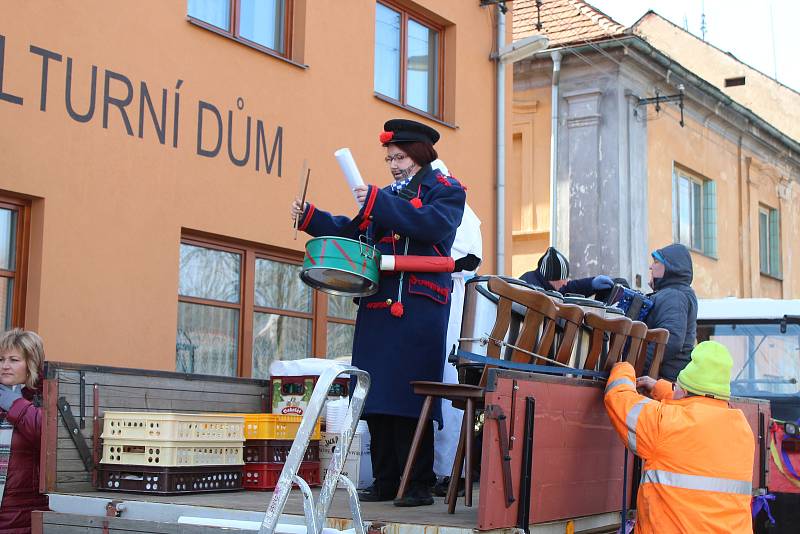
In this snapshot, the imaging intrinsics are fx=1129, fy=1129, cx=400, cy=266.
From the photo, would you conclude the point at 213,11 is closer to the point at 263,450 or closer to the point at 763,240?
the point at 263,450

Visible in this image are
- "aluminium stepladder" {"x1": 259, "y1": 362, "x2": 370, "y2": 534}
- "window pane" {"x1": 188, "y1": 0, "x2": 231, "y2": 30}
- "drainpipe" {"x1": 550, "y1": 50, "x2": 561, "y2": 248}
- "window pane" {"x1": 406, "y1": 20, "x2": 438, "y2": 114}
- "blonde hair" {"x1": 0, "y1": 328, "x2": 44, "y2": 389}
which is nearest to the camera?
"aluminium stepladder" {"x1": 259, "y1": 362, "x2": 370, "y2": 534}

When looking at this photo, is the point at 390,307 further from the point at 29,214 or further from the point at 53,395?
the point at 29,214

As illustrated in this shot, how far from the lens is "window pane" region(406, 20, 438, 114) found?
1120cm

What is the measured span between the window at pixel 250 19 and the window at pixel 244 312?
5.55 feet

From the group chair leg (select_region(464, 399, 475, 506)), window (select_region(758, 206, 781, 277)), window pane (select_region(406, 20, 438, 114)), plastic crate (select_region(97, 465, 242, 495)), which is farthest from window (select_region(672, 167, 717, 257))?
chair leg (select_region(464, 399, 475, 506))

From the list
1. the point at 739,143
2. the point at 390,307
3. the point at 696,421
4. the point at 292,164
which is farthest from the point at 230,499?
the point at 739,143

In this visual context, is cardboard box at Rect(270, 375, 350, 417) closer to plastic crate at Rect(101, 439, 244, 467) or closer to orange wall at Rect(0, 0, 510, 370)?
plastic crate at Rect(101, 439, 244, 467)

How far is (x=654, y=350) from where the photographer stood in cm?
520

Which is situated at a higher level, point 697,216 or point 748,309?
point 697,216

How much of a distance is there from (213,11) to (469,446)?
5640mm

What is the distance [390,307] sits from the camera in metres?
4.76

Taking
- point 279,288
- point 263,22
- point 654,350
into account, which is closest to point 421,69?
point 263,22

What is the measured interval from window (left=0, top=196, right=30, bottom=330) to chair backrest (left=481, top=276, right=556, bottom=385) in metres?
3.94

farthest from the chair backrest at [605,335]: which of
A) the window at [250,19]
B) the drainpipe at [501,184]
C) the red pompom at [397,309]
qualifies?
the drainpipe at [501,184]
